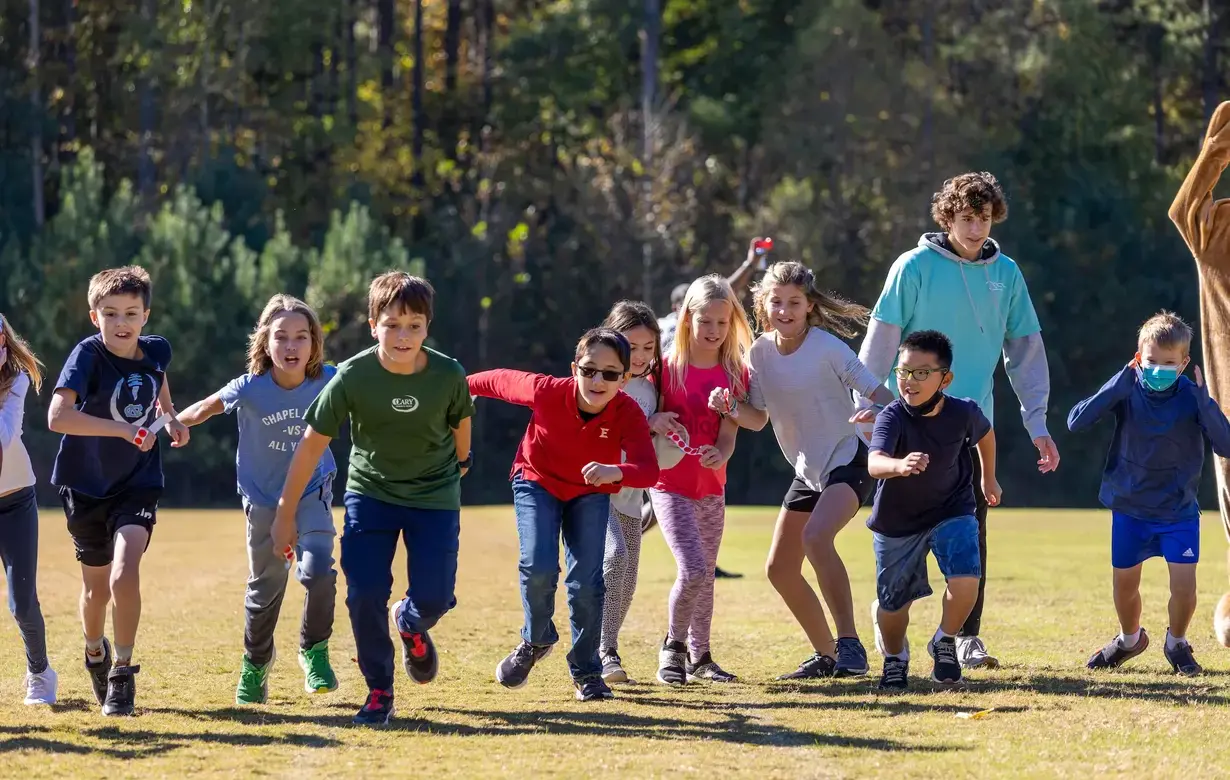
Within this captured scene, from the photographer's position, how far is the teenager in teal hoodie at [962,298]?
27.3 feet

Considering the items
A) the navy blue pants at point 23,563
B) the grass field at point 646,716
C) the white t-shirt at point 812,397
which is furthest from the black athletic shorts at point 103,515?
the white t-shirt at point 812,397

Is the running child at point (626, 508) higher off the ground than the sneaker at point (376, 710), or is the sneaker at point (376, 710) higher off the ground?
the running child at point (626, 508)

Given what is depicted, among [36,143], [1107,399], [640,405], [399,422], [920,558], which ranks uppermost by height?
[36,143]

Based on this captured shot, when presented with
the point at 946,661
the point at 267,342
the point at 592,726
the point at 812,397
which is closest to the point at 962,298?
the point at 812,397

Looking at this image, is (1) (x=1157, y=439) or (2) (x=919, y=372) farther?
(1) (x=1157, y=439)

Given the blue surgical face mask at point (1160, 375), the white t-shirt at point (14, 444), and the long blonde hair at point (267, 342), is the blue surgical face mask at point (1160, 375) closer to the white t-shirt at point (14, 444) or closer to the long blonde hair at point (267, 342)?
the long blonde hair at point (267, 342)

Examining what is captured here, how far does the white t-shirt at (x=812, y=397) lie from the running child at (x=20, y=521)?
3.08m

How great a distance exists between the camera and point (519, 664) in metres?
7.66

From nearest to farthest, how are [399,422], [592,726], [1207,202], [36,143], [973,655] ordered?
1. [592,726]
2. [399,422]
3. [973,655]
4. [1207,202]
5. [36,143]

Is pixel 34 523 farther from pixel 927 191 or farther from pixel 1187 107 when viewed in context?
pixel 1187 107

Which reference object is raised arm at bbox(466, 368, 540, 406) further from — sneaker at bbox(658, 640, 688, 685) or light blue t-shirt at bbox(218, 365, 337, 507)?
sneaker at bbox(658, 640, 688, 685)

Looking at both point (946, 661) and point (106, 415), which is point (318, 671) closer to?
point (106, 415)

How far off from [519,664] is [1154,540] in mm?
2895

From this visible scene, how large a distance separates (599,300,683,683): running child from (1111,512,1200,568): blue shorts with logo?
2.01 m
